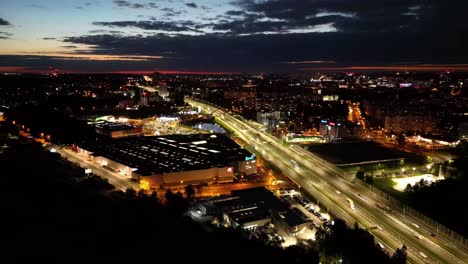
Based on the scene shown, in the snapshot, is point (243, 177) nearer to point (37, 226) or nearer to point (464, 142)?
point (37, 226)

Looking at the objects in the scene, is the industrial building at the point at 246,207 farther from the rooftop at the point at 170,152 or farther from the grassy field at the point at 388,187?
the grassy field at the point at 388,187

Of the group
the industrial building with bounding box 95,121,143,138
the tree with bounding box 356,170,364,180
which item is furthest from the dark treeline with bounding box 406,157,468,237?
the industrial building with bounding box 95,121,143,138

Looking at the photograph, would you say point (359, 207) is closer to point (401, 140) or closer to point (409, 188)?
point (409, 188)

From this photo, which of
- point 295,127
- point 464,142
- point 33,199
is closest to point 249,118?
point 295,127

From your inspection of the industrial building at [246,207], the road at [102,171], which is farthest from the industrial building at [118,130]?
the industrial building at [246,207]

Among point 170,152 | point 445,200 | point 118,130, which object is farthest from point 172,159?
point 445,200
